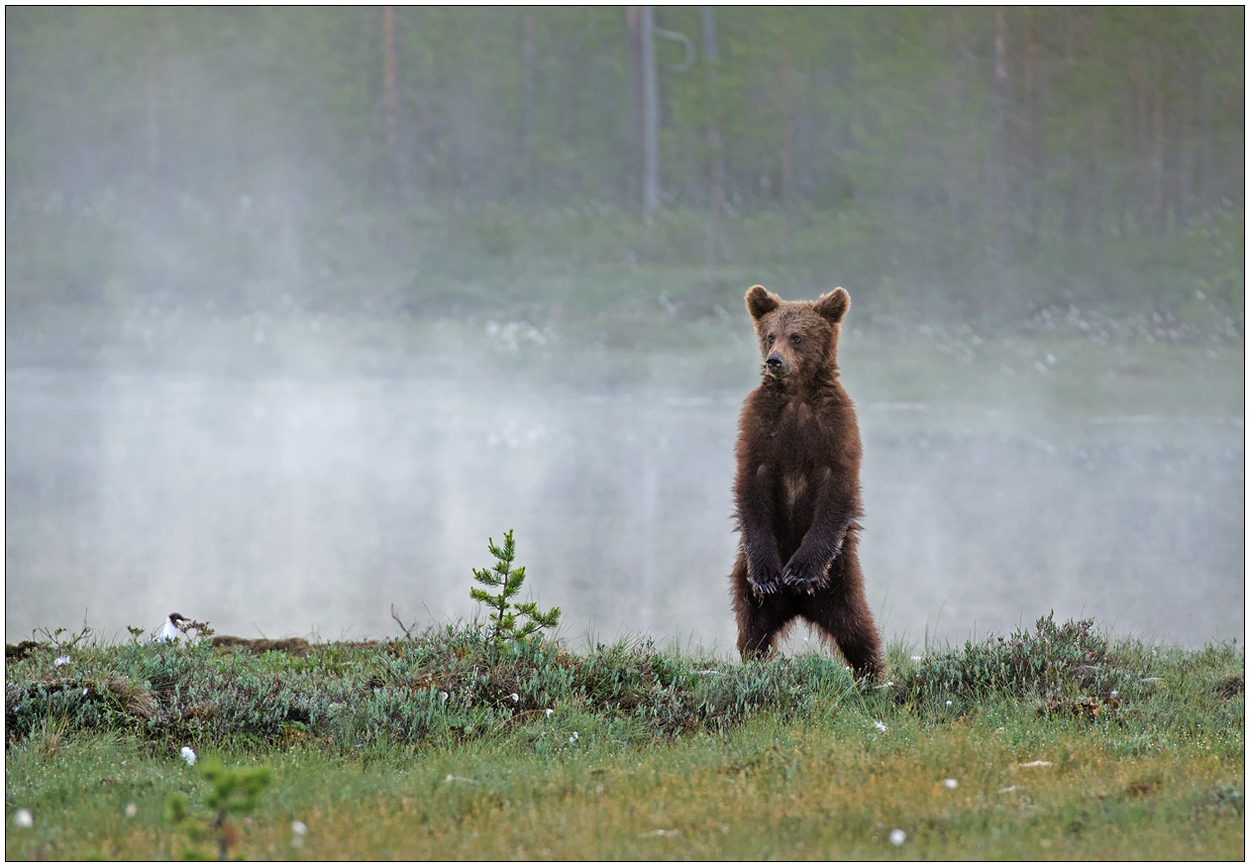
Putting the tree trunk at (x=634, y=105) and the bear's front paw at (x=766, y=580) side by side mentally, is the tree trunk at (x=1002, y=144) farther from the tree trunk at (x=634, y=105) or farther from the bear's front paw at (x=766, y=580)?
the bear's front paw at (x=766, y=580)

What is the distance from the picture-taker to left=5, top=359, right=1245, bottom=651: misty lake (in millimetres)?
8508

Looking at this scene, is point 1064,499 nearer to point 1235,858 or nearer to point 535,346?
point 1235,858

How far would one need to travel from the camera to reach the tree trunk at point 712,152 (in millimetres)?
24967

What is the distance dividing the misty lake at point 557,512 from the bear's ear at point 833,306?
5.92ft

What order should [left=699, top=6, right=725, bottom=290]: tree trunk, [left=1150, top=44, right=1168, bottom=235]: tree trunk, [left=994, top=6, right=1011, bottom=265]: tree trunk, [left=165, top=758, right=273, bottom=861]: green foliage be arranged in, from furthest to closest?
[left=1150, top=44, right=1168, bottom=235]: tree trunk < [left=994, top=6, right=1011, bottom=265]: tree trunk < [left=699, top=6, right=725, bottom=290]: tree trunk < [left=165, top=758, right=273, bottom=861]: green foliage

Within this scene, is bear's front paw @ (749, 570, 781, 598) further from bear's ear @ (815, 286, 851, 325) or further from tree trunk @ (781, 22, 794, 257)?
tree trunk @ (781, 22, 794, 257)

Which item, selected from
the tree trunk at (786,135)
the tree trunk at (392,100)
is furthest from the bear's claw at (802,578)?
the tree trunk at (392,100)

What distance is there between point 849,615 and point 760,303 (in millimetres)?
1568

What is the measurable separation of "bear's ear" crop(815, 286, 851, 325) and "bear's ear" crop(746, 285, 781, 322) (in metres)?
0.23

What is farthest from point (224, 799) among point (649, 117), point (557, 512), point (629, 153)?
point (629, 153)

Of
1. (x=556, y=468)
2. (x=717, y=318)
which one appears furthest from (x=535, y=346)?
(x=556, y=468)

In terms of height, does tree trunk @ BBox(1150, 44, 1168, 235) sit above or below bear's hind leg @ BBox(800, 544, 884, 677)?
above

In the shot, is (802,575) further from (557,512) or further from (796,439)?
(557,512)

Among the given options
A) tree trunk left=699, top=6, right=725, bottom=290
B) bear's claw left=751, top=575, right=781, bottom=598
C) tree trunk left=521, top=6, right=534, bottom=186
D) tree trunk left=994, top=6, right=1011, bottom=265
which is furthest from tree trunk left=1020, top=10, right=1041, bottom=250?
bear's claw left=751, top=575, right=781, bottom=598
